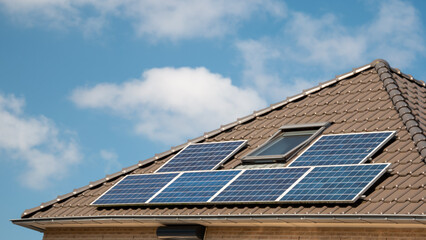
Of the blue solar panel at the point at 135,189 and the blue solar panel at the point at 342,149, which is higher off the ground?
the blue solar panel at the point at 135,189

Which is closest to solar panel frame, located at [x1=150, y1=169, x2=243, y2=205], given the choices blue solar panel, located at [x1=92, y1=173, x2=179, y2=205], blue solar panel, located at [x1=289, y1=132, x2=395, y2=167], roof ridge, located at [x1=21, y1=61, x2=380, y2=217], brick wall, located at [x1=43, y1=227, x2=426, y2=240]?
blue solar panel, located at [x1=92, y1=173, x2=179, y2=205]

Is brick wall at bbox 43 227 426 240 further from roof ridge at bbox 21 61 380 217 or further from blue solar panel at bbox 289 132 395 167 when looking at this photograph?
blue solar panel at bbox 289 132 395 167

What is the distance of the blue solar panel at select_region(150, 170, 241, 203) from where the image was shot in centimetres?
2433

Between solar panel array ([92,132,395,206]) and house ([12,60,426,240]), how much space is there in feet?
0.27

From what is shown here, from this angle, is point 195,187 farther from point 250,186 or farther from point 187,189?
point 250,186

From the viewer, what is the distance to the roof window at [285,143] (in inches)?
1001

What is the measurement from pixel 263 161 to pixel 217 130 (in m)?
4.49

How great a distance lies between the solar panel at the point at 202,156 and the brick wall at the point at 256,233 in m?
2.89

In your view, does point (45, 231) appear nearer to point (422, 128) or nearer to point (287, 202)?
point (287, 202)

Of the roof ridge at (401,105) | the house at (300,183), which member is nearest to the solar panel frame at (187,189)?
the house at (300,183)

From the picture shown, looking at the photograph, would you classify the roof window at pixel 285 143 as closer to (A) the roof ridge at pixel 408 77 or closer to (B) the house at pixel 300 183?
(B) the house at pixel 300 183

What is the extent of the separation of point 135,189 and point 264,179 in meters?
4.94

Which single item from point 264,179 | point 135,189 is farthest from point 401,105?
point 135,189

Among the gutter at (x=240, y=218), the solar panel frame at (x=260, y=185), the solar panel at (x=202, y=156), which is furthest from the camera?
the solar panel at (x=202, y=156)
